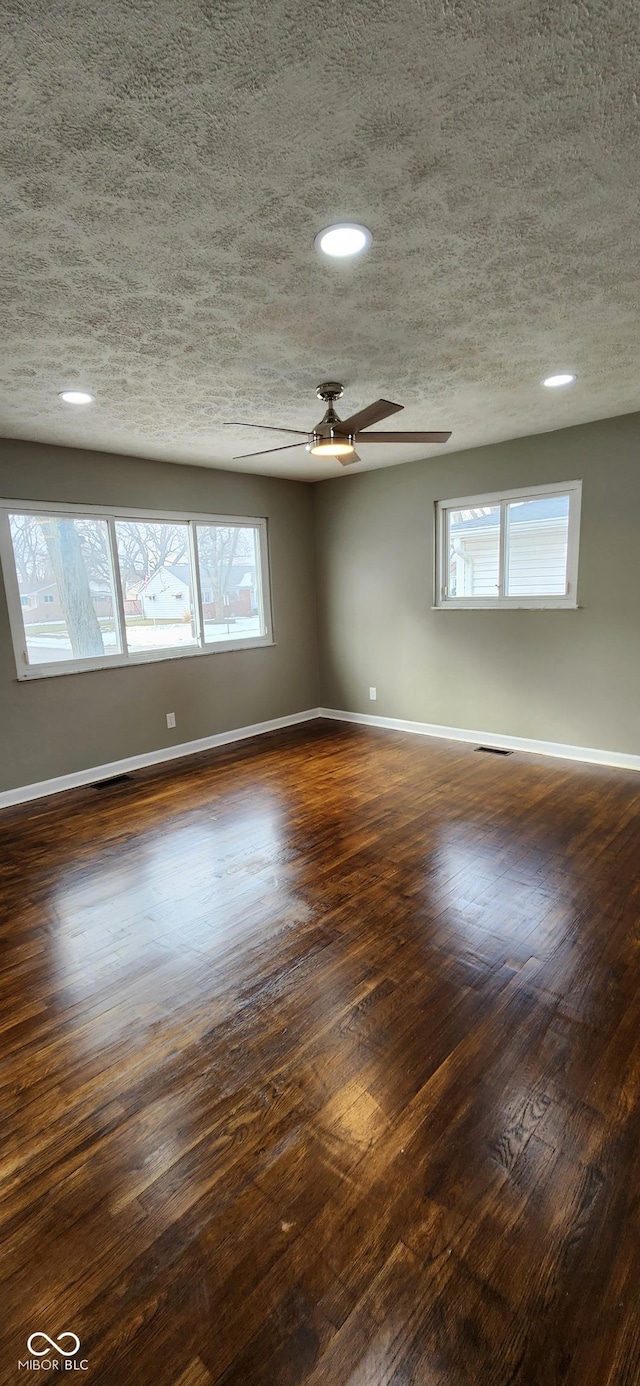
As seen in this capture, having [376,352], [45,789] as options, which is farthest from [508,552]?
[45,789]

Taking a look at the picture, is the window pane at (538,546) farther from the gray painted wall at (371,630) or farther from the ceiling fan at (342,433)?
the ceiling fan at (342,433)

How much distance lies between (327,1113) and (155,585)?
14.1 feet

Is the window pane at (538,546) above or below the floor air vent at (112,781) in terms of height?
above

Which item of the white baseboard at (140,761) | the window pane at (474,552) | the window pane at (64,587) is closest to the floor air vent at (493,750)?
the window pane at (474,552)

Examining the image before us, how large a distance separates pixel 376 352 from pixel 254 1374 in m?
3.49

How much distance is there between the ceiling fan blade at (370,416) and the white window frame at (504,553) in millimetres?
2220

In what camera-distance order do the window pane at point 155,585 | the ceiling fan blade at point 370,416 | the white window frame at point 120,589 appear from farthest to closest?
the window pane at point 155,585, the white window frame at point 120,589, the ceiling fan blade at point 370,416

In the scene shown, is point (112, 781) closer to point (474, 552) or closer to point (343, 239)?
point (474, 552)

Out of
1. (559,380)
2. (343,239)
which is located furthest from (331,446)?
(559,380)

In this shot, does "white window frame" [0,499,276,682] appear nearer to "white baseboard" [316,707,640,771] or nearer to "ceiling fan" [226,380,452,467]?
"white baseboard" [316,707,640,771]

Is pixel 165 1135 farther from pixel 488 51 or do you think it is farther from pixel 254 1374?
pixel 488 51

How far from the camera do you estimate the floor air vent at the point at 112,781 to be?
457 cm

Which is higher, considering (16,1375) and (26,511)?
(26,511)

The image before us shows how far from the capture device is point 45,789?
14.5ft
